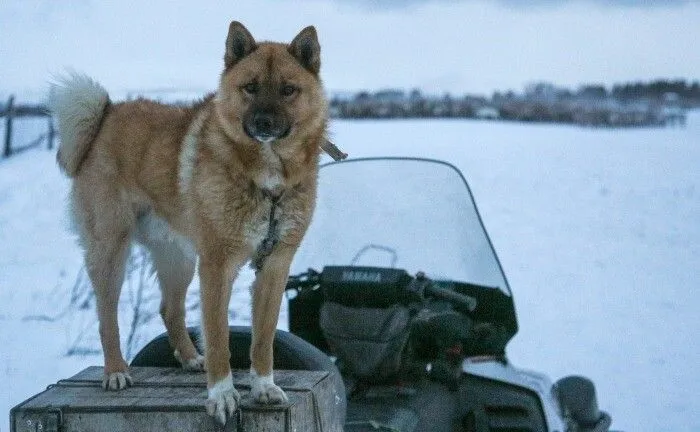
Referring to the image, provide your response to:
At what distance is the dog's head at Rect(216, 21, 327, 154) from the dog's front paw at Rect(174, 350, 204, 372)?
2.90 ft

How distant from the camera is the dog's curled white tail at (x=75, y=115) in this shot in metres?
3.40

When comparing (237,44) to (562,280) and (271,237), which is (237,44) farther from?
(562,280)

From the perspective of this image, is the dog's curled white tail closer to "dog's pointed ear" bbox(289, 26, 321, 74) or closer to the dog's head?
the dog's head

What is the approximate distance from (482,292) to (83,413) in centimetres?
202

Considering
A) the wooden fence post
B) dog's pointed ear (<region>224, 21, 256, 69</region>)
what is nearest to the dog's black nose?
dog's pointed ear (<region>224, 21, 256, 69</region>)

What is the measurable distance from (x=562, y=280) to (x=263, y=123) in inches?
298

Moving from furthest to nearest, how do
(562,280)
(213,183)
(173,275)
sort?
1. (562,280)
2. (173,275)
3. (213,183)

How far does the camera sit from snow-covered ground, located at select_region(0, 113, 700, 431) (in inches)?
250

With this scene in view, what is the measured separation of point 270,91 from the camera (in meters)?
2.98

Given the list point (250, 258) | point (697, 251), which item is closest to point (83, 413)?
point (250, 258)

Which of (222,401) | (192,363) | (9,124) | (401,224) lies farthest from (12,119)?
(222,401)

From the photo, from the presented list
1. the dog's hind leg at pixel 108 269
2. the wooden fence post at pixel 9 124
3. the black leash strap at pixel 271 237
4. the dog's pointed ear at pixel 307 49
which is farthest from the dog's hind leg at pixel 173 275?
the wooden fence post at pixel 9 124

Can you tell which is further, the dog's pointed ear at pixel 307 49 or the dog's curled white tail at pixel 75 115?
the dog's curled white tail at pixel 75 115

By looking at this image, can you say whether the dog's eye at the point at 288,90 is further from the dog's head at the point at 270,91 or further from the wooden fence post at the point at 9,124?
the wooden fence post at the point at 9,124
